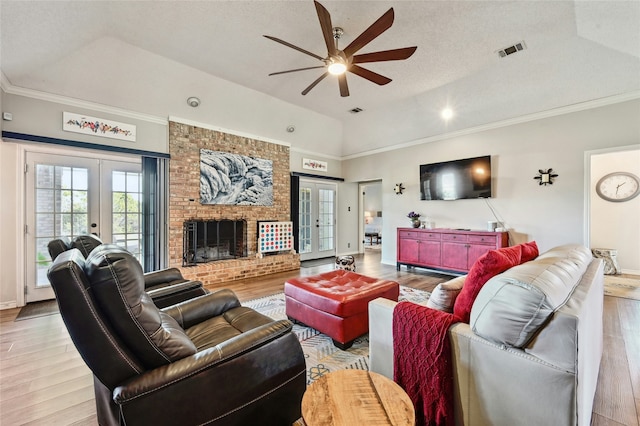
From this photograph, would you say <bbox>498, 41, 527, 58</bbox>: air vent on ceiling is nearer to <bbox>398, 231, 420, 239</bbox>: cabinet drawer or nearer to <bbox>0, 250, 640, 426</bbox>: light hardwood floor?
<bbox>398, 231, 420, 239</bbox>: cabinet drawer

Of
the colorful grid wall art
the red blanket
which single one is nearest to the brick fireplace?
the colorful grid wall art

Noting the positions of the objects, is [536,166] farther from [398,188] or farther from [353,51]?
[353,51]

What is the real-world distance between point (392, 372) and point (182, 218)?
4177 mm

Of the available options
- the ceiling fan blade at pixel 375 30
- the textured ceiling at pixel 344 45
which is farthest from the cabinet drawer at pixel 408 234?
the ceiling fan blade at pixel 375 30

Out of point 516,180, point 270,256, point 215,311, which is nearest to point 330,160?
point 270,256

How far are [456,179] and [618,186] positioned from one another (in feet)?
10.9

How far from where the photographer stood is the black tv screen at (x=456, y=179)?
15.9 feet

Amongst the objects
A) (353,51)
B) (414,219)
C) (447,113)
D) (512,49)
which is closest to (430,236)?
(414,219)

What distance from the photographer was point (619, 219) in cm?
541

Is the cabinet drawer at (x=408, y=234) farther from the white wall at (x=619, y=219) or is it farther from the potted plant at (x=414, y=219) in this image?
the white wall at (x=619, y=219)

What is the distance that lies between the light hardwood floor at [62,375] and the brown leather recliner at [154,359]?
0.81 meters

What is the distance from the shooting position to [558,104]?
4.15m

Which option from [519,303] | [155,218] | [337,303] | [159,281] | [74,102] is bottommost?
[337,303]

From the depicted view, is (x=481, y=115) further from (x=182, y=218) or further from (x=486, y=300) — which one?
(x=182, y=218)
